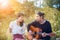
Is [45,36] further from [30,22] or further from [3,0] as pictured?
[3,0]

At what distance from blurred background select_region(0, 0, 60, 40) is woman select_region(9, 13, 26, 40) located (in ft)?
0.12

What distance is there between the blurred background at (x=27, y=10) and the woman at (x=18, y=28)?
4cm

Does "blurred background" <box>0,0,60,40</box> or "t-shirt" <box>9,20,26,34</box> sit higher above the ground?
"blurred background" <box>0,0,60,40</box>

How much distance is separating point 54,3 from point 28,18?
0.31 m

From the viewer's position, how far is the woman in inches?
59.0

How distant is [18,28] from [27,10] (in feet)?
0.66

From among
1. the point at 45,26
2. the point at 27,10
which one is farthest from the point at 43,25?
the point at 27,10

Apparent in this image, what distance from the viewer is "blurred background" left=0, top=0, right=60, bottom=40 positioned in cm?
149

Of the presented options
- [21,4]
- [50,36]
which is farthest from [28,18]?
[50,36]

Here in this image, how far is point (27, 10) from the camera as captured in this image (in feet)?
4.98

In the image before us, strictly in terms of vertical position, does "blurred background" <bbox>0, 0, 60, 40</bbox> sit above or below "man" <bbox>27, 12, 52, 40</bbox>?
above

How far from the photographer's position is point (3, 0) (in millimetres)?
1513

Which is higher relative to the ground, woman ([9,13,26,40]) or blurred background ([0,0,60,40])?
blurred background ([0,0,60,40])

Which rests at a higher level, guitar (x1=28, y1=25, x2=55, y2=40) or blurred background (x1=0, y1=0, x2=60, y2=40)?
blurred background (x1=0, y1=0, x2=60, y2=40)
